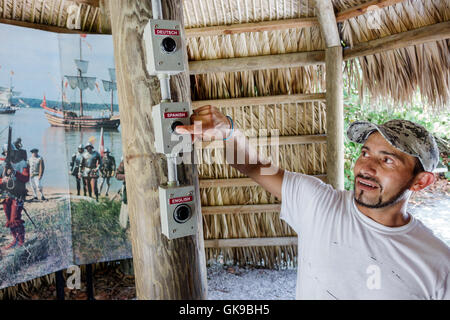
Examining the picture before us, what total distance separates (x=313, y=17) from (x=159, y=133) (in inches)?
92.5

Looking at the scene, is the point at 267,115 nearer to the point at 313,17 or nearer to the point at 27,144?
the point at 313,17

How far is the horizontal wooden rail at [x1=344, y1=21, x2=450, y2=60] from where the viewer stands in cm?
234

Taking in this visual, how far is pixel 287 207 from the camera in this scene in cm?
148

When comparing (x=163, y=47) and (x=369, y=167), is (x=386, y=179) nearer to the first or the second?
(x=369, y=167)

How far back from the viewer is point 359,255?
1.22 metres

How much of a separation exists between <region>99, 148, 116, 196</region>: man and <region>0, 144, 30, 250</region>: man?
22.0 inches

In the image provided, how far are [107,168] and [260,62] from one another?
1686mm

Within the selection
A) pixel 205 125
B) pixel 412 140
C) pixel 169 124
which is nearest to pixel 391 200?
pixel 412 140

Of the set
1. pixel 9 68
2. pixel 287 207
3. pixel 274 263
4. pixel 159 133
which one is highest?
pixel 9 68

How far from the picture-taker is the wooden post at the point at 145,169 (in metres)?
1.06

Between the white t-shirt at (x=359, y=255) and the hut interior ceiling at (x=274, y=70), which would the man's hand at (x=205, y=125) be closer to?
the white t-shirt at (x=359, y=255)

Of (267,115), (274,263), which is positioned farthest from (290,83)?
(274,263)

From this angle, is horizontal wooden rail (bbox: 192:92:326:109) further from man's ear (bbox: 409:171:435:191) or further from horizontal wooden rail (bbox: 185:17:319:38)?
man's ear (bbox: 409:171:435:191)

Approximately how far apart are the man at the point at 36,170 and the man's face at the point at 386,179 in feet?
7.68
